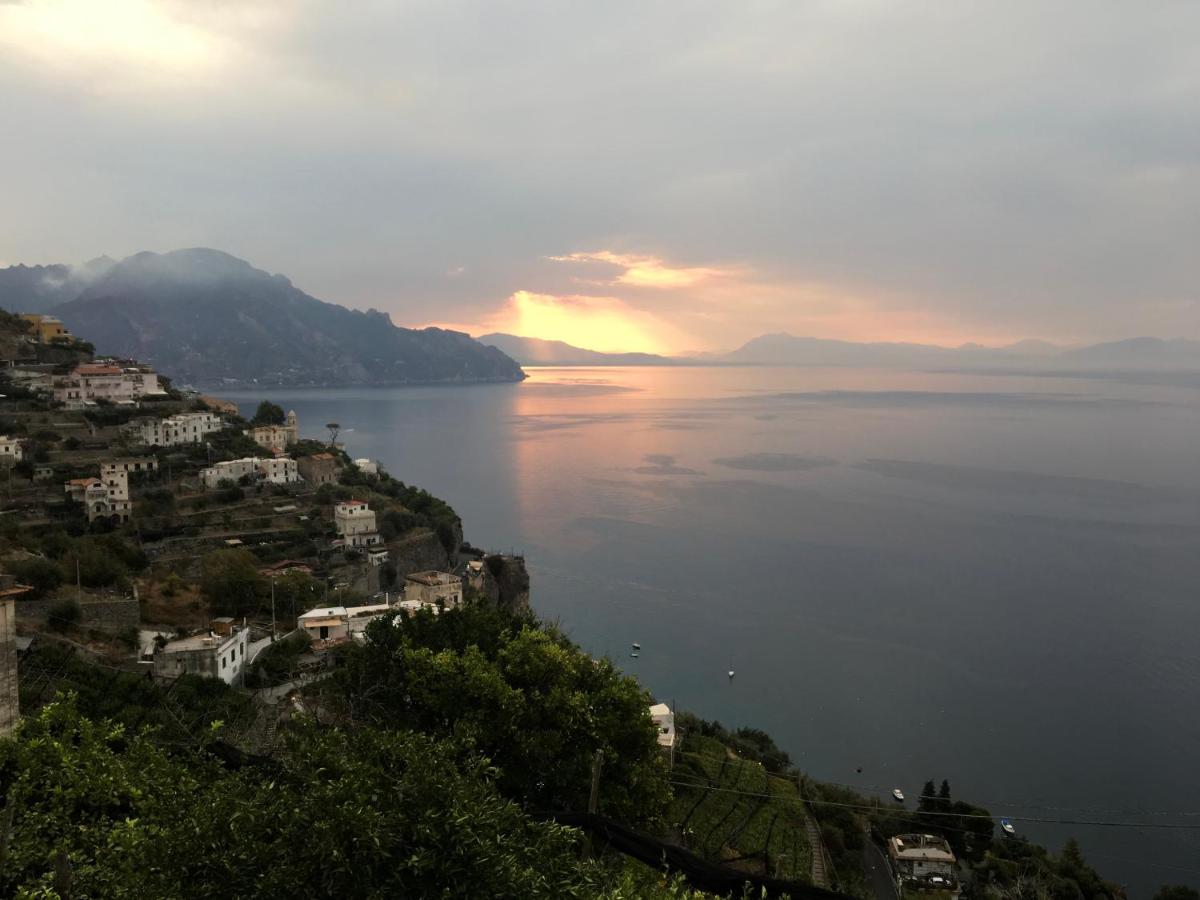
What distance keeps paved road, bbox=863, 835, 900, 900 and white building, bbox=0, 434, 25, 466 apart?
101 ft

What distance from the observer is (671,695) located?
1037 inches

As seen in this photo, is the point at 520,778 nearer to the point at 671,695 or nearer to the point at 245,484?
the point at 671,695

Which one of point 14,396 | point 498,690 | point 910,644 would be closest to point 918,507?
point 910,644

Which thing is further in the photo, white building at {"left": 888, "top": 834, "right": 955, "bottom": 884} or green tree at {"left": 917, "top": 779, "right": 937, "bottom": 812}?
green tree at {"left": 917, "top": 779, "right": 937, "bottom": 812}

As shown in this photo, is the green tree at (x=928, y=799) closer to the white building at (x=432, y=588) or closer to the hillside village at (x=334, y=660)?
the hillside village at (x=334, y=660)

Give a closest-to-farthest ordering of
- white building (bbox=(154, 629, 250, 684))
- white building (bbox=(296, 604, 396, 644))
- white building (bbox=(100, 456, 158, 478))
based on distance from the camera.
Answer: white building (bbox=(154, 629, 250, 684)) → white building (bbox=(296, 604, 396, 644)) → white building (bbox=(100, 456, 158, 478))

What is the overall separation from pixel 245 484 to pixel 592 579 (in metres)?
16.8

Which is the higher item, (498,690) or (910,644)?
(498,690)

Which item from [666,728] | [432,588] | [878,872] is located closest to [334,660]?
[666,728]

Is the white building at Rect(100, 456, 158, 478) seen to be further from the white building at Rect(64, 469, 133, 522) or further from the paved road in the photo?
the paved road

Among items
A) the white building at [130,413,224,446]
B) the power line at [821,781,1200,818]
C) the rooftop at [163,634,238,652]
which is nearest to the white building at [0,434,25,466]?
the white building at [130,413,224,446]

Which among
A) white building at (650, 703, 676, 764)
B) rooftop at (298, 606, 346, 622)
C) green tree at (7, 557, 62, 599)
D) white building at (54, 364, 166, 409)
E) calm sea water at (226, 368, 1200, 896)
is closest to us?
white building at (650, 703, 676, 764)

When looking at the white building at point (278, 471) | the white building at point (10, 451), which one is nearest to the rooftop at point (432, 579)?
the white building at point (278, 471)

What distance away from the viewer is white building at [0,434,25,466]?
27.1 meters
